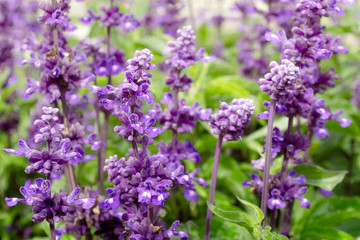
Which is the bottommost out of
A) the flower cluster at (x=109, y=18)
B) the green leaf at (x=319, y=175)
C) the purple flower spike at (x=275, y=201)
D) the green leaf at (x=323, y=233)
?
the green leaf at (x=323, y=233)

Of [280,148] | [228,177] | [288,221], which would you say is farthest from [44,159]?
[228,177]

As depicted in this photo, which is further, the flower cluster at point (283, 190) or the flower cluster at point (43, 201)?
the flower cluster at point (283, 190)

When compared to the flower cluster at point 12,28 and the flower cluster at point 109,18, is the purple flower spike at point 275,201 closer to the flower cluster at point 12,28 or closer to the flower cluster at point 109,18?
the flower cluster at point 109,18

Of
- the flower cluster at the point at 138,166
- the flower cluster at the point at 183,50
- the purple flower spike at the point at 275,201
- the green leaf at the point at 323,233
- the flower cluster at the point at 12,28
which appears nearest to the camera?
the flower cluster at the point at 138,166

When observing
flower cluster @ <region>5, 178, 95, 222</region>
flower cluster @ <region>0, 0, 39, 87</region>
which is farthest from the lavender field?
flower cluster @ <region>0, 0, 39, 87</region>

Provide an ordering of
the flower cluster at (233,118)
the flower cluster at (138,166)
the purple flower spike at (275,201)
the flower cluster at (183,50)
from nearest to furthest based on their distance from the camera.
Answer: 1. the flower cluster at (138,166)
2. the flower cluster at (233,118)
3. the purple flower spike at (275,201)
4. the flower cluster at (183,50)

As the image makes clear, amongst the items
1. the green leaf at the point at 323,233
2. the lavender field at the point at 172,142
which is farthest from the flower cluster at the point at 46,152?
the green leaf at the point at 323,233

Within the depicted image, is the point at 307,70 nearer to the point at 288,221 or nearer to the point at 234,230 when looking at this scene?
the point at 288,221

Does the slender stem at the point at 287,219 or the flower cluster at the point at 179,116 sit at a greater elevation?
the flower cluster at the point at 179,116
